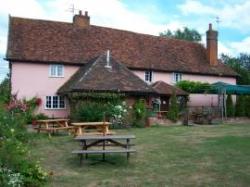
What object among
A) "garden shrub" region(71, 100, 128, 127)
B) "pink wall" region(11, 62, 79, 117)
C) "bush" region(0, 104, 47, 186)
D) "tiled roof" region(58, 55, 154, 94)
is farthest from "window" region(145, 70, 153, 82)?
"bush" region(0, 104, 47, 186)

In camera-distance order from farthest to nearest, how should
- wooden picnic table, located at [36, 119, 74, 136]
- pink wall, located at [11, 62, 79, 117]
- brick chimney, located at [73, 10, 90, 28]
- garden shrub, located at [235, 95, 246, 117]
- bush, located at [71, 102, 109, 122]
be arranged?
1. brick chimney, located at [73, 10, 90, 28]
2. garden shrub, located at [235, 95, 246, 117]
3. pink wall, located at [11, 62, 79, 117]
4. bush, located at [71, 102, 109, 122]
5. wooden picnic table, located at [36, 119, 74, 136]

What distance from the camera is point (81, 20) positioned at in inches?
1430

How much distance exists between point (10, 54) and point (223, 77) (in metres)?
21.5

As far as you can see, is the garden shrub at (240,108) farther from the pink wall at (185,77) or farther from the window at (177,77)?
the window at (177,77)

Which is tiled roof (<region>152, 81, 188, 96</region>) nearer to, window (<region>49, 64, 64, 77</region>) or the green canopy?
the green canopy

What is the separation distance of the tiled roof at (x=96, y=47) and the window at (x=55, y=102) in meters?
3.02

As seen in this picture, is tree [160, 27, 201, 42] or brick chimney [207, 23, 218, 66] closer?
brick chimney [207, 23, 218, 66]

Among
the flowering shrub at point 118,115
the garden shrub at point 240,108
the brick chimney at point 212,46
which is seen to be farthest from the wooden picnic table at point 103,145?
the brick chimney at point 212,46

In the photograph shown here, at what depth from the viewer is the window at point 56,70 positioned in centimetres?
3208

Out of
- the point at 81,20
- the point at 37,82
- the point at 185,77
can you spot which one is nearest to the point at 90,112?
the point at 37,82

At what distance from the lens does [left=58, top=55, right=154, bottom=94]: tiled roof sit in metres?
27.4

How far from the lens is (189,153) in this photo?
46.5 ft

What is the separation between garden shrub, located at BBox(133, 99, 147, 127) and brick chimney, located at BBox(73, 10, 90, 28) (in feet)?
39.8

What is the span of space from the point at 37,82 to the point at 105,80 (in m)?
6.41
